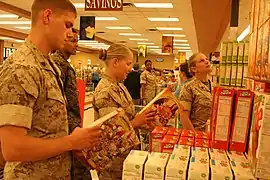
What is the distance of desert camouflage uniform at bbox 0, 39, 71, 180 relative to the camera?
1582mm

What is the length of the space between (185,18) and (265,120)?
10752 millimetres

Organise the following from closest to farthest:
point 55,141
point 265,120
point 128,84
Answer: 1. point 265,120
2. point 55,141
3. point 128,84

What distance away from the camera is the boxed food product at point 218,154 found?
1620mm

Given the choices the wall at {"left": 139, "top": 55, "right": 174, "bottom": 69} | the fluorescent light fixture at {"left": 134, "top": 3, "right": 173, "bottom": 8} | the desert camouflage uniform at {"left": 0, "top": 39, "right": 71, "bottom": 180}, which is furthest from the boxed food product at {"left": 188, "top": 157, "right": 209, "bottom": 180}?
the wall at {"left": 139, "top": 55, "right": 174, "bottom": 69}

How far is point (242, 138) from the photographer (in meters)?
1.78

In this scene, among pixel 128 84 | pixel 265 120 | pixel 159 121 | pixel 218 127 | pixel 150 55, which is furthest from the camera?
pixel 150 55

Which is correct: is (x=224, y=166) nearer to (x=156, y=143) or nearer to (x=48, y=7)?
(x=156, y=143)

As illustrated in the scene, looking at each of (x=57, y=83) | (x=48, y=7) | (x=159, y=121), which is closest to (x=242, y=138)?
(x=159, y=121)

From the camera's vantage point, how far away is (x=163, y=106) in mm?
2434

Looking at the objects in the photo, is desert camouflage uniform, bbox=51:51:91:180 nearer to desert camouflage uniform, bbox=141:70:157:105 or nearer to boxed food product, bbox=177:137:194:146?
boxed food product, bbox=177:137:194:146

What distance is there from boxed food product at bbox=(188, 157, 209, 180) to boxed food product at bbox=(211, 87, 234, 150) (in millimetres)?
367

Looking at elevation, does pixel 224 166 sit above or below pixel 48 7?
below

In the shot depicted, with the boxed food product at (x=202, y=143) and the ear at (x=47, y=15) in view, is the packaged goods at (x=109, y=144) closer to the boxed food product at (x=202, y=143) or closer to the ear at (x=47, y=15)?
the boxed food product at (x=202, y=143)

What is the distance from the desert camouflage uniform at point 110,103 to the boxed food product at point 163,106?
0.87ft
